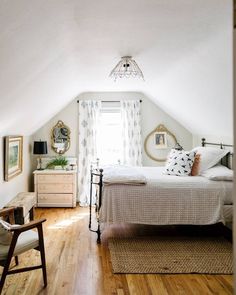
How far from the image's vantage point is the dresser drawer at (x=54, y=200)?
5.55 metres

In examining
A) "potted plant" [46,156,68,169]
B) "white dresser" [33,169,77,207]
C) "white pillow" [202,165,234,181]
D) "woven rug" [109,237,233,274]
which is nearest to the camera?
"woven rug" [109,237,233,274]

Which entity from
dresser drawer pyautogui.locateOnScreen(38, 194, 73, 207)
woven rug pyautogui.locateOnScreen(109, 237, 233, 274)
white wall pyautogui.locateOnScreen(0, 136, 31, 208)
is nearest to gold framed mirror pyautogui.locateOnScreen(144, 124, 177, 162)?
dresser drawer pyautogui.locateOnScreen(38, 194, 73, 207)

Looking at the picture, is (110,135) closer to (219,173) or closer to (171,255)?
(219,173)

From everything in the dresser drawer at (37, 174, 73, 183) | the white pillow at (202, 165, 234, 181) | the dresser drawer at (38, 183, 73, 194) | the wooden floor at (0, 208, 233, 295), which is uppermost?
the white pillow at (202, 165, 234, 181)

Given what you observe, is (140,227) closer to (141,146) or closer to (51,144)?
(141,146)

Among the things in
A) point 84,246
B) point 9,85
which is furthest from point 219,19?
point 84,246

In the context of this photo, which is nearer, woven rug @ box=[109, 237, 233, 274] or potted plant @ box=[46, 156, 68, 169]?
woven rug @ box=[109, 237, 233, 274]

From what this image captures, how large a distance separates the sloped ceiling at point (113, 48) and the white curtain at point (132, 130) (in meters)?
1.49

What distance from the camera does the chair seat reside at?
8.09ft

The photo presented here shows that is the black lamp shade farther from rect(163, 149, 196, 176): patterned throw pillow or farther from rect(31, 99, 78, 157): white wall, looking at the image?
rect(163, 149, 196, 176): patterned throw pillow

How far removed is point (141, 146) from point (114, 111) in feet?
3.04

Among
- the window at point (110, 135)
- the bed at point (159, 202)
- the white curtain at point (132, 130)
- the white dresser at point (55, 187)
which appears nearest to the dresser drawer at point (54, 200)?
the white dresser at point (55, 187)

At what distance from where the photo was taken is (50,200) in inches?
219

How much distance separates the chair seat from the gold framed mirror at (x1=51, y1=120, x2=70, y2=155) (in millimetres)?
3228
